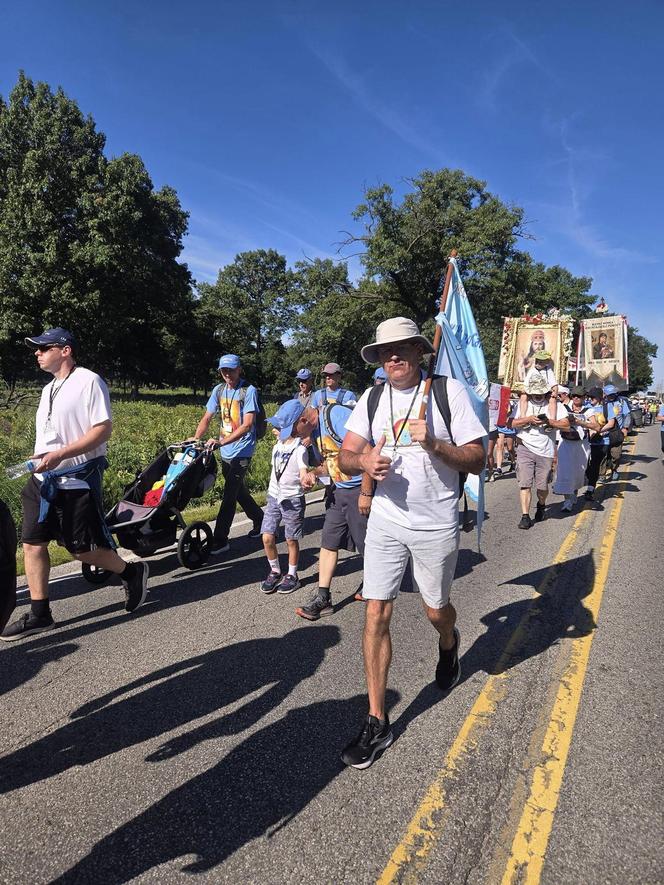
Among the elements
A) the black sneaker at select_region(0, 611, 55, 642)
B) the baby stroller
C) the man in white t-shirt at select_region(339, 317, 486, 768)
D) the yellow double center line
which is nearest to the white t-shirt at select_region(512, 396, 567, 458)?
the yellow double center line

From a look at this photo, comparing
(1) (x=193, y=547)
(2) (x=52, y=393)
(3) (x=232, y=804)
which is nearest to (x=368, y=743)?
(3) (x=232, y=804)

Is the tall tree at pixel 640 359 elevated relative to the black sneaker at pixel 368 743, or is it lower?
elevated

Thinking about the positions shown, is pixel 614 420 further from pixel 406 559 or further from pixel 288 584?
pixel 406 559

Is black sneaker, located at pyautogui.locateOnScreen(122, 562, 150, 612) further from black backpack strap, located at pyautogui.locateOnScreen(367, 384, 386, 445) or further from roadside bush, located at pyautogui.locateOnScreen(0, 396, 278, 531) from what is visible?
→ roadside bush, located at pyautogui.locateOnScreen(0, 396, 278, 531)

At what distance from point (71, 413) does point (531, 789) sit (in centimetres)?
355

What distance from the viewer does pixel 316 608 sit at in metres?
4.31

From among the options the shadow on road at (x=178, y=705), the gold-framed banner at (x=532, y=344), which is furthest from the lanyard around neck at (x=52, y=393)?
the gold-framed banner at (x=532, y=344)

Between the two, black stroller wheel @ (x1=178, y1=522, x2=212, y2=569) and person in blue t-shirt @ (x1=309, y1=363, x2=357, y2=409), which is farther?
person in blue t-shirt @ (x1=309, y1=363, x2=357, y2=409)

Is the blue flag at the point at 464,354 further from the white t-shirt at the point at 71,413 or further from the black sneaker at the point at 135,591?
the black sneaker at the point at 135,591

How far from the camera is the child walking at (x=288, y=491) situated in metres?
4.90

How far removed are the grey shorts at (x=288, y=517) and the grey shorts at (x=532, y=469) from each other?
4.04 meters

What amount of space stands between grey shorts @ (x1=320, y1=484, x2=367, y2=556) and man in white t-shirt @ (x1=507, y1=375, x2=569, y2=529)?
12.8ft

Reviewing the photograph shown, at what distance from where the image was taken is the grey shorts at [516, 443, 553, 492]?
7664 millimetres

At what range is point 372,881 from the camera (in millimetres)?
1977
